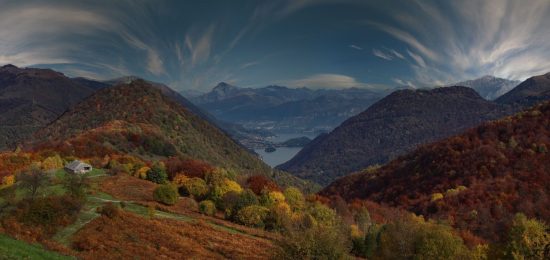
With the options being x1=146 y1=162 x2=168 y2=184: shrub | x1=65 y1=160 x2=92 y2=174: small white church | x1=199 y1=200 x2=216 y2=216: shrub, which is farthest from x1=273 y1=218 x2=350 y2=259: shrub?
x1=65 y1=160 x2=92 y2=174: small white church

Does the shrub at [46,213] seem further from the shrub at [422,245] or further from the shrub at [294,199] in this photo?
the shrub at [294,199]

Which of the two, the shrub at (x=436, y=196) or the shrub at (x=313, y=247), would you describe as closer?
the shrub at (x=313, y=247)

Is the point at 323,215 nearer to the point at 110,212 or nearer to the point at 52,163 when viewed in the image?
the point at 110,212

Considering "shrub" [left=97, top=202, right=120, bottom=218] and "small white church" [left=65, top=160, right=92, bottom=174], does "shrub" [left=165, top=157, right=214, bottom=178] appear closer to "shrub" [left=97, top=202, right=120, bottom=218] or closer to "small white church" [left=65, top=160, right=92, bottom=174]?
"small white church" [left=65, top=160, right=92, bottom=174]

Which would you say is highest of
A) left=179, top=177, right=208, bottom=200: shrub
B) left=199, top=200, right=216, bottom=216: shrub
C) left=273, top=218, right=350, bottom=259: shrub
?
left=179, top=177, right=208, bottom=200: shrub

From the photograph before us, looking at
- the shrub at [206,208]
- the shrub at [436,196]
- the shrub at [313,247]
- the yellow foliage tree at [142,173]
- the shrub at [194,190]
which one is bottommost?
the shrub at [313,247]

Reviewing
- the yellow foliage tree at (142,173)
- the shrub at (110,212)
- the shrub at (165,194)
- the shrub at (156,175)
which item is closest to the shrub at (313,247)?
the shrub at (110,212)
